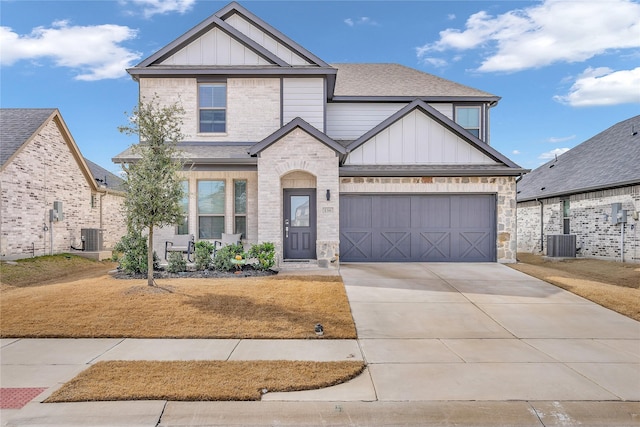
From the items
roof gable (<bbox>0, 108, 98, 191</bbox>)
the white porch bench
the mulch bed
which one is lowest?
the mulch bed

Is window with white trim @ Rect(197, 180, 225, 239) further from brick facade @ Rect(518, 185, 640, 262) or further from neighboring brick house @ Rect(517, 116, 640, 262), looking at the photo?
brick facade @ Rect(518, 185, 640, 262)

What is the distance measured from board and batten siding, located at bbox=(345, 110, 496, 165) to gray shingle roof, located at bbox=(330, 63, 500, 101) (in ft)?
10.3

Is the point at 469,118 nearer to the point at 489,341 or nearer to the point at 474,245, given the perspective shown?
the point at 474,245

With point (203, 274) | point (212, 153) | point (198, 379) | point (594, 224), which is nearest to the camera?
point (198, 379)

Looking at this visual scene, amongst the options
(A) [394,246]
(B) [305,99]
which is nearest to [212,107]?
(B) [305,99]

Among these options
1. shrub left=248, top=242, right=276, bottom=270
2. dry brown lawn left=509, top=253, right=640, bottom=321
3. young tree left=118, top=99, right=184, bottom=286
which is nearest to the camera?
dry brown lawn left=509, top=253, right=640, bottom=321

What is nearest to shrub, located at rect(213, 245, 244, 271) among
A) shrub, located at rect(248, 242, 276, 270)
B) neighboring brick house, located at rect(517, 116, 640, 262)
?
shrub, located at rect(248, 242, 276, 270)

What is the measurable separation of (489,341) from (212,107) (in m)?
12.2

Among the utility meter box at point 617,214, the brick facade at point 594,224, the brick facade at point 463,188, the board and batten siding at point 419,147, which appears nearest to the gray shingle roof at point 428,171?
the brick facade at point 463,188

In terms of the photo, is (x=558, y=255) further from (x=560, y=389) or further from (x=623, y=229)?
(x=560, y=389)

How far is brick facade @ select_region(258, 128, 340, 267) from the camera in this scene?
12.5 meters

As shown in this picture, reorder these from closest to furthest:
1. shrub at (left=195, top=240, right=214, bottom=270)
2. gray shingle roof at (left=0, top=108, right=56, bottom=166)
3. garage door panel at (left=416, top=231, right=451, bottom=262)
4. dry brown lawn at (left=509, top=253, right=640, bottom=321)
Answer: dry brown lawn at (left=509, top=253, right=640, bottom=321) < shrub at (left=195, top=240, right=214, bottom=270) < garage door panel at (left=416, top=231, right=451, bottom=262) < gray shingle roof at (left=0, top=108, right=56, bottom=166)

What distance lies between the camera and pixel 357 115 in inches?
672

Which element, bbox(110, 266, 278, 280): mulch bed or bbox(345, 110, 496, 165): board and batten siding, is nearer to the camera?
bbox(110, 266, 278, 280): mulch bed
